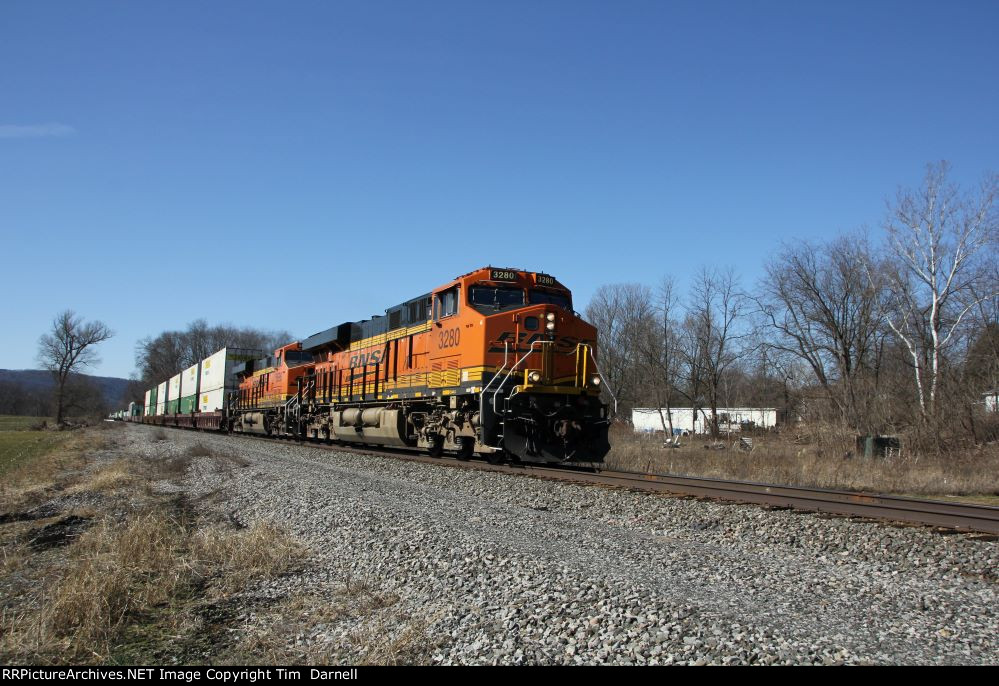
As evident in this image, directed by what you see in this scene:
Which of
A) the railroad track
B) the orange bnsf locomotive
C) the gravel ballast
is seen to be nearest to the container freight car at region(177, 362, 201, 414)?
the orange bnsf locomotive

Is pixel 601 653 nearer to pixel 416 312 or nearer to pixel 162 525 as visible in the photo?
pixel 162 525

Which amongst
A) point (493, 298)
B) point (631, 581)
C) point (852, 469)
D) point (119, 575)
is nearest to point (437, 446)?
point (493, 298)

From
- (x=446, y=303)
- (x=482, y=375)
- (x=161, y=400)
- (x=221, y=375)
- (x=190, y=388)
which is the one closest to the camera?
(x=482, y=375)

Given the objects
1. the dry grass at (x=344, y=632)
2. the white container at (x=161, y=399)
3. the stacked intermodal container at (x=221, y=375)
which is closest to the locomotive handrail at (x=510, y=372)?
the dry grass at (x=344, y=632)

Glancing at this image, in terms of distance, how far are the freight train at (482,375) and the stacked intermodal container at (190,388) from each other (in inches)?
1094

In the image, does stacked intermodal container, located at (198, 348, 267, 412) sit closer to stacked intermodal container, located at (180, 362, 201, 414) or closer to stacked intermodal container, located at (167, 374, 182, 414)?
stacked intermodal container, located at (180, 362, 201, 414)

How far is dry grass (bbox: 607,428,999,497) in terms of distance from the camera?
517 inches

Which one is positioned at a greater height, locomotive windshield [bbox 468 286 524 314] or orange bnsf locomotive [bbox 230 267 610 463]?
locomotive windshield [bbox 468 286 524 314]

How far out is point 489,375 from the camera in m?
13.2

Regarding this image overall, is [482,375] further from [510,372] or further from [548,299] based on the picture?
[548,299]

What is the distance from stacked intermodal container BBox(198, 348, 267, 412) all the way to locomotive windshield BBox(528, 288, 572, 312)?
27.2m

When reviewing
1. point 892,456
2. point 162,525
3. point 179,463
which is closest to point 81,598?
point 162,525

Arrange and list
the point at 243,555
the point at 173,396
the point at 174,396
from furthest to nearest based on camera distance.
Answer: the point at 173,396 → the point at 174,396 → the point at 243,555

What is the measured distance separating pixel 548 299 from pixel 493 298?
4.47 ft
